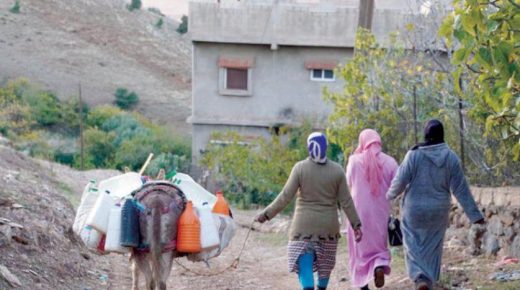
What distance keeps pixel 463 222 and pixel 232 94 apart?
59.1 feet

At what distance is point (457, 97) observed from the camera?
41.5 ft

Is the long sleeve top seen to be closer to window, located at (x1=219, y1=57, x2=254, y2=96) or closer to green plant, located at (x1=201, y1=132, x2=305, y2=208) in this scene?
green plant, located at (x1=201, y1=132, x2=305, y2=208)

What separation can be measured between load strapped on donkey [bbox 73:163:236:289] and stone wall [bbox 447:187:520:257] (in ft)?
10.8

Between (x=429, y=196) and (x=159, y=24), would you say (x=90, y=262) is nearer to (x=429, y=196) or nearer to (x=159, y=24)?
(x=429, y=196)

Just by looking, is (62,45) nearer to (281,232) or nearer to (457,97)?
(281,232)

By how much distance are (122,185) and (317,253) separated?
6.96 feet

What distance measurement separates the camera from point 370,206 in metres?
10.5

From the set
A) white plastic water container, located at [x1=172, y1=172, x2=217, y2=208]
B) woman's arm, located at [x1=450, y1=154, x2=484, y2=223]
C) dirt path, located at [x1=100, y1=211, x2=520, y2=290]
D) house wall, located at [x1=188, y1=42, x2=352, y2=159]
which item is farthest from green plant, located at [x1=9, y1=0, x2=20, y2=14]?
woman's arm, located at [x1=450, y1=154, x2=484, y2=223]

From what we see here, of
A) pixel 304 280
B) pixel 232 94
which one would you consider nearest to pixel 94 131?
pixel 232 94

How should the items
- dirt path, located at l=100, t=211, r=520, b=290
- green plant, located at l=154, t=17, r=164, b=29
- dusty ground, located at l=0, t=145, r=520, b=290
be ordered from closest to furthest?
dusty ground, located at l=0, t=145, r=520, b=290
dirt path, located at l=100, t=211, r=520, b=290
green plant, located at l=154, t=17, r=164, b=29

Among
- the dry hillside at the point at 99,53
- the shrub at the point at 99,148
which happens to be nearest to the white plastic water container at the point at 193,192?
the shrub at the point at 99,148

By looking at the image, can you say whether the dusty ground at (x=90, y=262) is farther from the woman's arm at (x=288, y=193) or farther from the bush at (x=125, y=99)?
the bush at (x=125, y=99)

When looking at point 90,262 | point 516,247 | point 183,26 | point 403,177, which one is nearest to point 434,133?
point 403,177

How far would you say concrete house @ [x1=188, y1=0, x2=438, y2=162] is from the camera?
2912 cm
